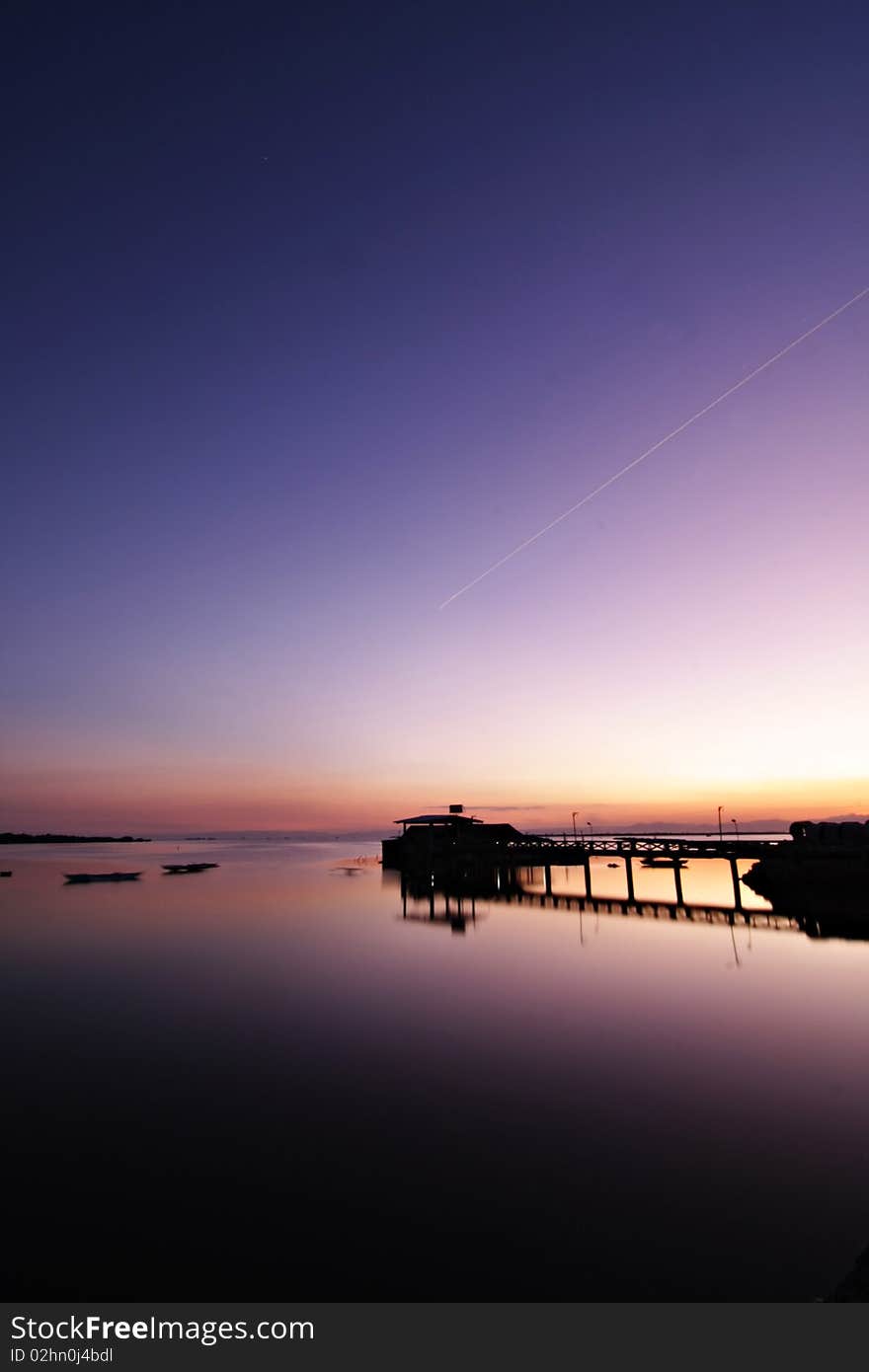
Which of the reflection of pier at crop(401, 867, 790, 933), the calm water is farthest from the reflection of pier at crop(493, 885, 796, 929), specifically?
the calm water

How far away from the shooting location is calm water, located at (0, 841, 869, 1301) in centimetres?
944

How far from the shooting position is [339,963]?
112ft

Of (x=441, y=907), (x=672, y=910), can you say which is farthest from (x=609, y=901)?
(x=441, y=907)

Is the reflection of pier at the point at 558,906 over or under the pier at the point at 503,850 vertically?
under

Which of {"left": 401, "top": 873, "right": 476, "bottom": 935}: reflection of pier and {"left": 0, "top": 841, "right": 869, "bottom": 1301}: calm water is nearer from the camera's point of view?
{"left": 0, "top": 841, "right": 869, "bottom": 1301}: calm water

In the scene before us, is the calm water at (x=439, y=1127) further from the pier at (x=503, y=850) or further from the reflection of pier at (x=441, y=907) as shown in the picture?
the pier at (x=503, y=850)

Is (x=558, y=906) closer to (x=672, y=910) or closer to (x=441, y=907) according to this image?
(x=672, y=910)

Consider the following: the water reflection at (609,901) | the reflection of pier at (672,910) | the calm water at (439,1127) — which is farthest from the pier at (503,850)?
the calm water at (439,1127)

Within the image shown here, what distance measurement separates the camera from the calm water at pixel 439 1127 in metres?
9.44

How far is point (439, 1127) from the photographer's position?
14352 mm

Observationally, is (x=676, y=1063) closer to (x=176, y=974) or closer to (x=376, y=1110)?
(x=376, y=1110)

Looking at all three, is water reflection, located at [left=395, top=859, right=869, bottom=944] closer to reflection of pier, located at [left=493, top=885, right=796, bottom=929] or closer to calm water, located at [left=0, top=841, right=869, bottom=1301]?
reflection of pier, located at [left=493, top=885, right=796, bottom=929]

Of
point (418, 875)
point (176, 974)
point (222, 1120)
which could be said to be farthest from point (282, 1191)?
point (418, 875)

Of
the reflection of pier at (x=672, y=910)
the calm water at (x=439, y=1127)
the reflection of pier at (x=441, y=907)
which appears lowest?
the reflection of pier at (x=441, y=907)
